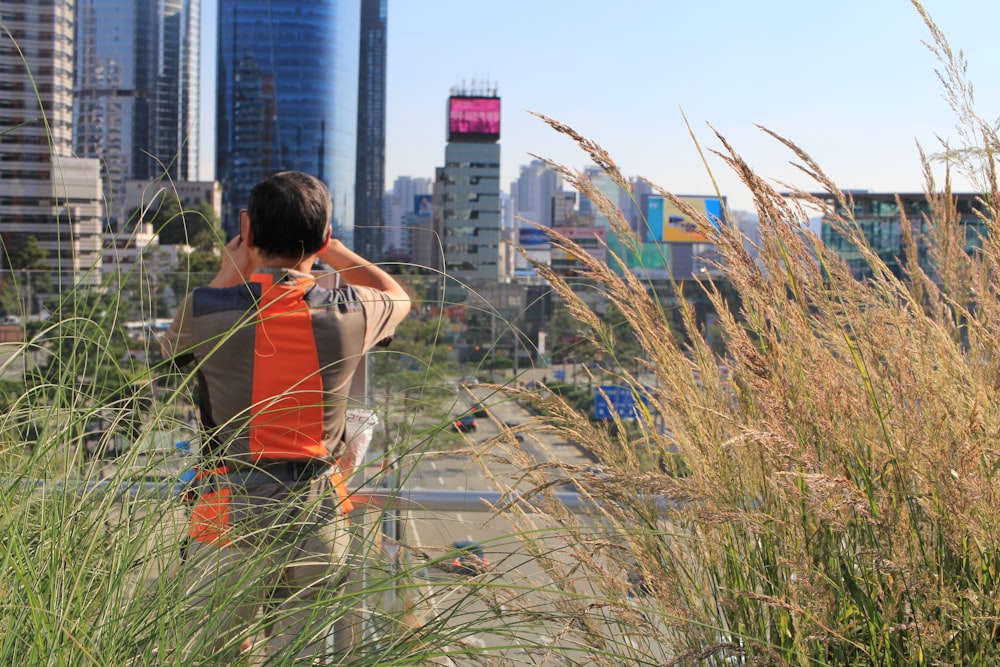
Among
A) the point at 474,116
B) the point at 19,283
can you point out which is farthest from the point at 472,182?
the point at 19,283

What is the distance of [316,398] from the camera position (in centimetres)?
129

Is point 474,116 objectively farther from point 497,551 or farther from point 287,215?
point 497,551

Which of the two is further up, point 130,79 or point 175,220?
point 130,79

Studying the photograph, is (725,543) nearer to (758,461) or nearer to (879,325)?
(758,461)

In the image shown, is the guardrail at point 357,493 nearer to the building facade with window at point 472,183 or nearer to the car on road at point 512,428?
the car on road at point 512,428

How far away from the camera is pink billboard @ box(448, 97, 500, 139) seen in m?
83.4

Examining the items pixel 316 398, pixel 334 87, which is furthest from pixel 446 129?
pixel 316 398

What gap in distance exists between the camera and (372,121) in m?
135

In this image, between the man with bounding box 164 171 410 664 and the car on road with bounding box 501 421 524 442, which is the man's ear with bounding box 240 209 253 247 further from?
the car on road with bounding box 501 421 524 442

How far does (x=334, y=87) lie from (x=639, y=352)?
96.7 metres

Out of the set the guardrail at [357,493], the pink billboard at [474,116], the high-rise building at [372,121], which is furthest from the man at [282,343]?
the high-rise building at [372,121]

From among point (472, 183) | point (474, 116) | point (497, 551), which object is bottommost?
point (497, 551)

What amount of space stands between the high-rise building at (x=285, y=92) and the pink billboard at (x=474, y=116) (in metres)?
14.9

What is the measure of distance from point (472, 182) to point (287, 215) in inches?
3486
